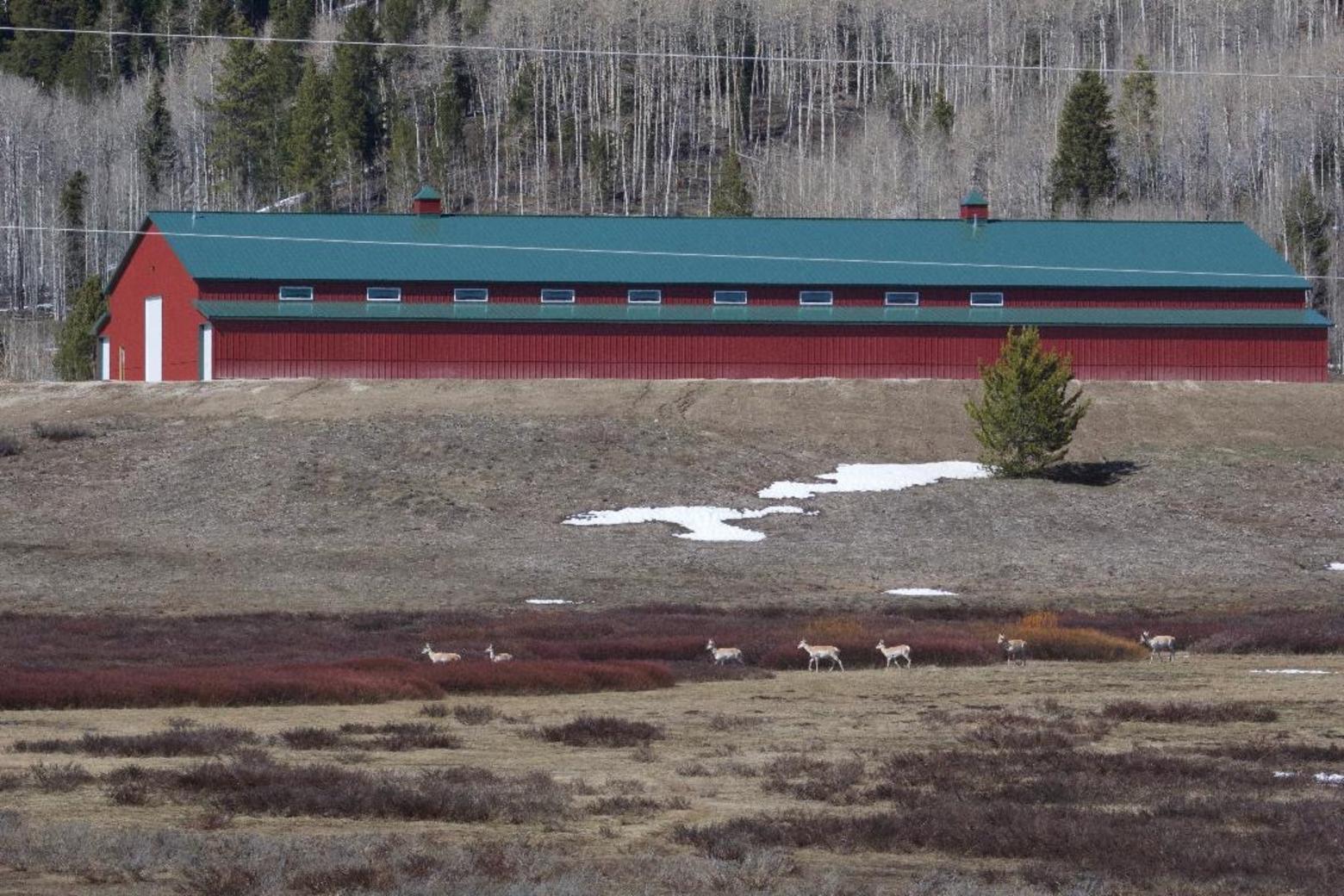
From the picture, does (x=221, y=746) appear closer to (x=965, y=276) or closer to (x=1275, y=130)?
(x=965, y=276)

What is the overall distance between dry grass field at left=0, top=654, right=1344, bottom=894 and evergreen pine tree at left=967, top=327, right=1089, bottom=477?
35320 mm

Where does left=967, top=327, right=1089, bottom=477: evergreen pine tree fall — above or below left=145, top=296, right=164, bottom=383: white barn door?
below

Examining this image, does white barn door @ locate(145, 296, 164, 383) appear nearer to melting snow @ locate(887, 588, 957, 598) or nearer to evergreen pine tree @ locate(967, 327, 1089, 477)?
evergreen pine tree @ locate(967, 327, 1089, 477)

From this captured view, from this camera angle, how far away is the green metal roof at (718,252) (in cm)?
8144

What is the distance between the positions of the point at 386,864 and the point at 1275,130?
141533mm

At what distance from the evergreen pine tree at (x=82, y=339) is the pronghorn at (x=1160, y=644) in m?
73.4

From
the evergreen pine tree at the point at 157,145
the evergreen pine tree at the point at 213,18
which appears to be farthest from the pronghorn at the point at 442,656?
the evergreen pine tree at the point at 213,18

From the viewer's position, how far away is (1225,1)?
588ft

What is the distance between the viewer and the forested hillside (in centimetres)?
14712

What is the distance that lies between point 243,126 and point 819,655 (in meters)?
131

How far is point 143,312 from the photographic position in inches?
3349

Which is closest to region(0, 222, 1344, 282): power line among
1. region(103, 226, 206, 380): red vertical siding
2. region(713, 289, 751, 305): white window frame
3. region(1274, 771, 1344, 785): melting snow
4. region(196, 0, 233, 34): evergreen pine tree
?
region(103, 226, 206, 380): red vertical siding

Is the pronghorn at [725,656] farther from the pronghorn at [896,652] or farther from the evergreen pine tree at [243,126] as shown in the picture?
the evergreen pine tree at [243,126]

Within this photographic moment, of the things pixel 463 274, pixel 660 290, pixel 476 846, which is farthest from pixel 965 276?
pixel 476 846
